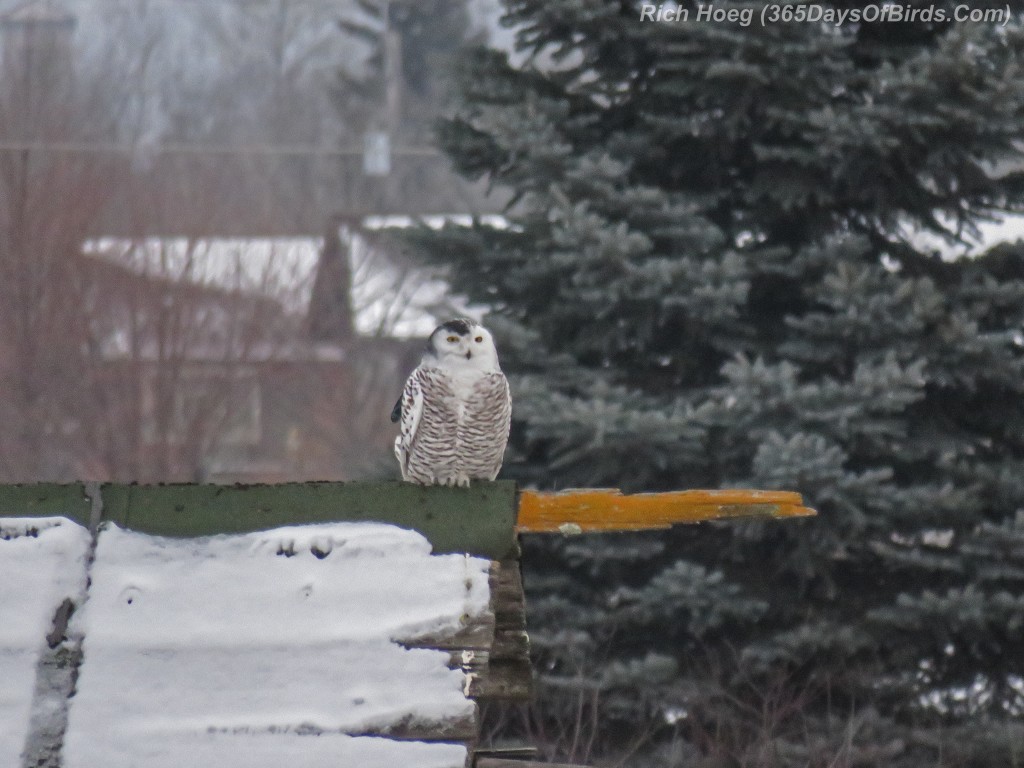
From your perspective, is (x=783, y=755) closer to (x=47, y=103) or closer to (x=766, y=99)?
(x=766, y=99)

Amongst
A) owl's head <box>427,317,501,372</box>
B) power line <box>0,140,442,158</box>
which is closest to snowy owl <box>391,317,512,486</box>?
owl's head <box>427,317,501,372</box>

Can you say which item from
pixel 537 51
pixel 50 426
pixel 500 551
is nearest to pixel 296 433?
pixel 50 426

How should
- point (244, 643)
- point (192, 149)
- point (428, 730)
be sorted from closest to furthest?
point (428, 730) → point (244, 643) → point (192, 149)

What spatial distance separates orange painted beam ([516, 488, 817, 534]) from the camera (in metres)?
3.48

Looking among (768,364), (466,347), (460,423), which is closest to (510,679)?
(460,423)

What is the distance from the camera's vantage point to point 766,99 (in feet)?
21.5

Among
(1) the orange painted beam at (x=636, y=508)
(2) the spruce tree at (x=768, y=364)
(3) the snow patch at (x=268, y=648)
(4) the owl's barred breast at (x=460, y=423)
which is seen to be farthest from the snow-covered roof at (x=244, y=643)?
(2) the spruce tree at (x=768, y=364)

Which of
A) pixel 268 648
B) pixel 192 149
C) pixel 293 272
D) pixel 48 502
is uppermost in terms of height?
pixel 192 149

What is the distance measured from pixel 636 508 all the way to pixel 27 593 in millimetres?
1489

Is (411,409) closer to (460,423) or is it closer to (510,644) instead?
(460,423)

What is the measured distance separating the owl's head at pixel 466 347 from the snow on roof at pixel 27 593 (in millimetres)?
1539

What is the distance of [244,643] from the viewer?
9.97 feet

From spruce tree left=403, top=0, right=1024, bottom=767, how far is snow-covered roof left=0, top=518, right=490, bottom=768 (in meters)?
2.89

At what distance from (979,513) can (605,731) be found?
81.4 inches
